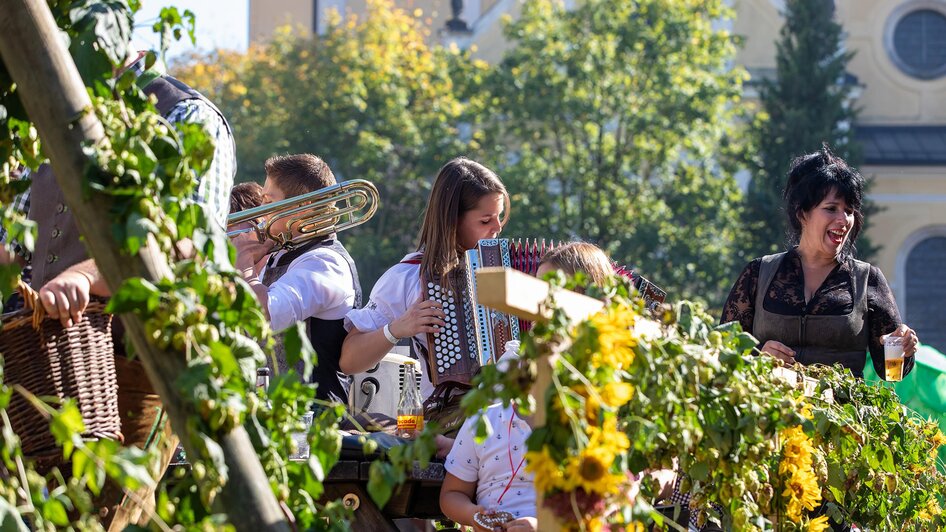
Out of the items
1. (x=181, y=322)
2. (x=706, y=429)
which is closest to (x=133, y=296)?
(x=181, y=322)

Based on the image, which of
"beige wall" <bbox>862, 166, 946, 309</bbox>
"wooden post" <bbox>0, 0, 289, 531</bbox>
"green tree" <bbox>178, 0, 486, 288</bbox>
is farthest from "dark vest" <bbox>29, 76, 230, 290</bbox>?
"beige wall" <bbox>862, 166, 946, 309</bbox>

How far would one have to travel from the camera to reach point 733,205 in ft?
94.0

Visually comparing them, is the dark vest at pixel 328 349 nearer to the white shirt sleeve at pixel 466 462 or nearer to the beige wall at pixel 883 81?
the white shirt sleeve at pixel 466 462

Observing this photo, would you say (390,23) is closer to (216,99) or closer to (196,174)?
(216,99)

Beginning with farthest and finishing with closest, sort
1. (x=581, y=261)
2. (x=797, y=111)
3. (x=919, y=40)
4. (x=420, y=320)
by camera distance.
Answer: (x=919, y=40)
(x=797, y=111)
(x=420, y=320)
(x=581, y=261)

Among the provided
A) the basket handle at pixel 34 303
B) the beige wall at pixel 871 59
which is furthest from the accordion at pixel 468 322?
the beige wall at pixel 871 59

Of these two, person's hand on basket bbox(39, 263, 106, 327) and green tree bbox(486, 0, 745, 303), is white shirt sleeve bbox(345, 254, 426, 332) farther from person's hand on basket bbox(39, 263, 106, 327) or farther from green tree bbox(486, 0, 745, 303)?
green tree bbox(486, 0, 745, 303)

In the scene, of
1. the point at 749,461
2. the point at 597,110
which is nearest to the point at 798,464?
the point at 749,461

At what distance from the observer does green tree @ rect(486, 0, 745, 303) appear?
27391mm

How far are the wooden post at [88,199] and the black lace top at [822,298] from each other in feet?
11.5

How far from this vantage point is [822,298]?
5.40 m

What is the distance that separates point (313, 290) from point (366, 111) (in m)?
22.8

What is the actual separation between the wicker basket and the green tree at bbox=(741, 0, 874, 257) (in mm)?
25698

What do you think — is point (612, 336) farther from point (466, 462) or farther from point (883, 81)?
point (883, 81)
